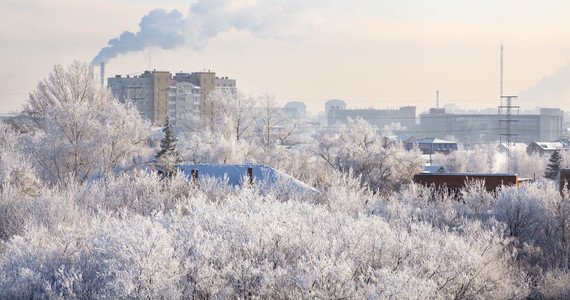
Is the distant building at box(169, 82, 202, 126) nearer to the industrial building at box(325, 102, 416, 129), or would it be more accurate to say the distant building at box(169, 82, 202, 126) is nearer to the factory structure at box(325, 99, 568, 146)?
the factory structure at box(325, 99, 568, 146)

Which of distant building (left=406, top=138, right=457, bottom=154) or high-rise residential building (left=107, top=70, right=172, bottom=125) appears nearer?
high-rise residential building (left=107, top=70, right=172, bottom=125)

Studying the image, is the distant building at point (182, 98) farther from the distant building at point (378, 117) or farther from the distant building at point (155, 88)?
the distant building at point (378, 117)

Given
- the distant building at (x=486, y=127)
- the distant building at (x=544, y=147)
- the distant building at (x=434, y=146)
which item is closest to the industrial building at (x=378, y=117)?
the distant building at (x=486, y=127)

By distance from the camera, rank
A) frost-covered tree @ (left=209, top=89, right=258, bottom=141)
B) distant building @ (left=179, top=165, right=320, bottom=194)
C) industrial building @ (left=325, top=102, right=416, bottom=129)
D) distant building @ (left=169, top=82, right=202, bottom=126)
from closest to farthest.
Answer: distant building @ (left=179, top=165, right=320, bottom=194) → frost-covered tree @ (left=209, top=89, right=258, bottom=141) → distant building @ (left=169, top=82, right=202, bottom=126) → industrial building @ (left=325, top=102, right=416, bottom=129)

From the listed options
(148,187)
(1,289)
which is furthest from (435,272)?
(148,187)

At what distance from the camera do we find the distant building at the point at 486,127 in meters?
125

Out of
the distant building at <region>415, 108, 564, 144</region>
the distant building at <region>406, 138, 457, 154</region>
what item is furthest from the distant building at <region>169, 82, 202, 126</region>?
the distant building at <region>415, 108, 564, 144</region>

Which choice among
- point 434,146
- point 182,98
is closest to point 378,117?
point 434,146

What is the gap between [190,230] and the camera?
17.6 meters

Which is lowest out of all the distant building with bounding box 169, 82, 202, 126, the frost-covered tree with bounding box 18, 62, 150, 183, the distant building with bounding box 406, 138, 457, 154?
the distant building with bounding box 406, 138, 457, 154

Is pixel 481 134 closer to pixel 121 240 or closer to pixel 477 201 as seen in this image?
pixel 477 201

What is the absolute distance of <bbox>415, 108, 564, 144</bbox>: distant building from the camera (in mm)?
124938

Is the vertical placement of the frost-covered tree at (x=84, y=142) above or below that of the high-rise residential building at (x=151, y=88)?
below

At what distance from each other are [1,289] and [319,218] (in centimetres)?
894
